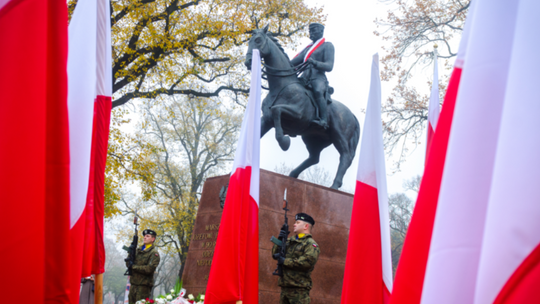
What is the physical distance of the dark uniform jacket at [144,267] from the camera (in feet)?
25.0

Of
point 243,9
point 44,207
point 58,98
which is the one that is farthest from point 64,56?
point 243,9

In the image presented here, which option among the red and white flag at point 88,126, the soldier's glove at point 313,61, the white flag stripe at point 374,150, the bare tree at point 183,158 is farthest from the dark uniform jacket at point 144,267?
the bare tree at point 183,158

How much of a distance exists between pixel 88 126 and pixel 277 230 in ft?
16.6

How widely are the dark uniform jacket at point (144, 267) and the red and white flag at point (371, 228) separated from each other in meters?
5.21

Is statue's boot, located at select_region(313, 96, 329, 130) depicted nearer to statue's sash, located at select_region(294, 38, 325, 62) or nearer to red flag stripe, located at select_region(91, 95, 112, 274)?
statue's sash, located at select_region(294, 38, 325, 62)

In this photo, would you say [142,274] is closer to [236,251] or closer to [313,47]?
[236,251]

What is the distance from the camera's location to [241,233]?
14.8 ft

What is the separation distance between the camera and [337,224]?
8039 millimetres

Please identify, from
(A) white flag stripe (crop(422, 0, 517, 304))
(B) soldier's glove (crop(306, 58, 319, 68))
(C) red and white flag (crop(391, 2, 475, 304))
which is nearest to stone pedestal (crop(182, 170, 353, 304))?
(B) soldier's glove (crop(306, 58, 319, 68))

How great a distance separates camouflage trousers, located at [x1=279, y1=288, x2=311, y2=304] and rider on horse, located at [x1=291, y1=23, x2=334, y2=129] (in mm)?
3943

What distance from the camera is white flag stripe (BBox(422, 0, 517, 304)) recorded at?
1397mm

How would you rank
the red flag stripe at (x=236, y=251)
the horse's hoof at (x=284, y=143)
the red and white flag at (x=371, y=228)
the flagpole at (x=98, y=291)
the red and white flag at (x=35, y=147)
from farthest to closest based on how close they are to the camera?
the horse's hoof at (x=284, y=143), the red flag stripe at (x=236, y=251), the red and white flag at (x=371, y=228), the flagpole at (x=98, y=291), the red and white flag at (x=35, y=147)

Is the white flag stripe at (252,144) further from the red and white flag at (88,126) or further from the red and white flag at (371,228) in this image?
the red and white flag at (88,126)

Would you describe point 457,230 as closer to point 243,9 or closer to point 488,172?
point 488,172
